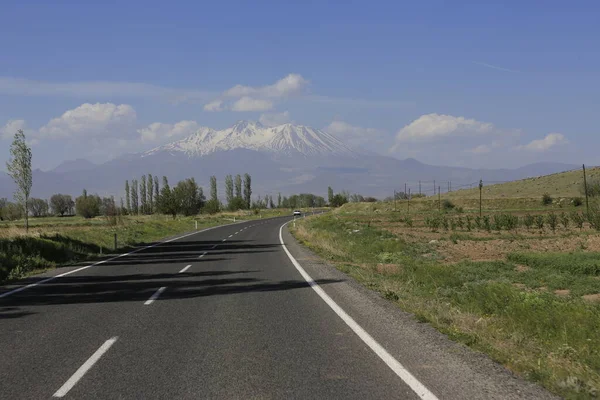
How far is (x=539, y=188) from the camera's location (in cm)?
11056

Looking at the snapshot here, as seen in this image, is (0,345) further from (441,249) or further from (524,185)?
(524,185)

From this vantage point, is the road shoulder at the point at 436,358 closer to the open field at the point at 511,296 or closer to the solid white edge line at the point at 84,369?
the open field at the point at 511,296

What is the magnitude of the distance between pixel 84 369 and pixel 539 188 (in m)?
115

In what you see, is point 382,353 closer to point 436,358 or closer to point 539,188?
point 436,358

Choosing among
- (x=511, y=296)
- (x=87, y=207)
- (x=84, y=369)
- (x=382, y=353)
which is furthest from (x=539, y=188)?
(x=84, y=369)

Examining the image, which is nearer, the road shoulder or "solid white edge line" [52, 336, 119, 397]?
the road shoulder

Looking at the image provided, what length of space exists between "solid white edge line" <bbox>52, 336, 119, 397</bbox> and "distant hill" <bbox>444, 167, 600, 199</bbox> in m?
102

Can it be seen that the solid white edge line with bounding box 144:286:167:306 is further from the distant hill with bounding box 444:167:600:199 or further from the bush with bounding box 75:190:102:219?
the bush with bounding box 75:190:102:219

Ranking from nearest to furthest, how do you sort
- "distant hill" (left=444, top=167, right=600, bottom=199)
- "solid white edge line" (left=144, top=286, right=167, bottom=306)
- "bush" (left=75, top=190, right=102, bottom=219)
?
"solid white edge line" (left=144, top=286, right=167, bottom=306) < "distant hill" (left=444, top=167, right=600, bottom=199) < "bush" (left=75, top=190, right=102, bottom=219)

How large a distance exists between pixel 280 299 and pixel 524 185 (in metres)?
118

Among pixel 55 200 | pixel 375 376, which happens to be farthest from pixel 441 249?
pixel 55 200

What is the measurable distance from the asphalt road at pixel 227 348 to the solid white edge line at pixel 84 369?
21mm

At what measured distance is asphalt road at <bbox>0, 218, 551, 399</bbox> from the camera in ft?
18.1

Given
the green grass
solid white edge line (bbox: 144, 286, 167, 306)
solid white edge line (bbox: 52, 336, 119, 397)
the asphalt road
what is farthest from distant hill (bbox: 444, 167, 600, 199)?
solid white edge line (bbox: 52, 336, 119, 397)
